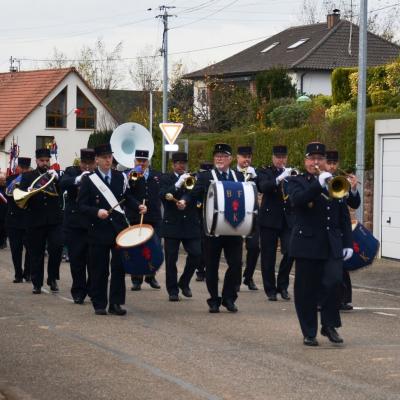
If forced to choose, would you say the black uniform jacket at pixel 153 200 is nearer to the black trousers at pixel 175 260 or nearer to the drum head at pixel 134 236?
the black trousers at pixel 175 260

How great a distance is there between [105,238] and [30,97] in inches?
2396

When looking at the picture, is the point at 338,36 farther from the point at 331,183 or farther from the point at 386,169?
the point at 331,183

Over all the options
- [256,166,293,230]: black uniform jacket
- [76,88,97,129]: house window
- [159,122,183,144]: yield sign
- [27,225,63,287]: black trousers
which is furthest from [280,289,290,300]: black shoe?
[76,88,97,129]: house window

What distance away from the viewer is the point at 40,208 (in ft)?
56.2

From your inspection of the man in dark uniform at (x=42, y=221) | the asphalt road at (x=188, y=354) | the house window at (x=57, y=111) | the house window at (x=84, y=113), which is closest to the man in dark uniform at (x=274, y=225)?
the asphalt road at (x=188, y=354)

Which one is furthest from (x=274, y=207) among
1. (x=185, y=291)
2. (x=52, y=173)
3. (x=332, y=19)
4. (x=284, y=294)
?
(x=332, y=19)

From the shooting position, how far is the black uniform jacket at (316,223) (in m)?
11.8

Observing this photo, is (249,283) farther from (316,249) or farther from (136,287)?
(316,249)

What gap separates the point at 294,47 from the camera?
74.3 meters

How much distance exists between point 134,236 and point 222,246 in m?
1.27

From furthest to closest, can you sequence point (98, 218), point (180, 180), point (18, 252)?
point (18, 252)
point (180, 180)
point (98, 218)

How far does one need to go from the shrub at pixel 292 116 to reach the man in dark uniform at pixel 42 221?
2162cm

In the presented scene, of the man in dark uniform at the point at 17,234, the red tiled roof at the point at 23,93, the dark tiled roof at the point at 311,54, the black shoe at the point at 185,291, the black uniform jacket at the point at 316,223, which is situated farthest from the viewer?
the red tiled roof at the point at 23,93

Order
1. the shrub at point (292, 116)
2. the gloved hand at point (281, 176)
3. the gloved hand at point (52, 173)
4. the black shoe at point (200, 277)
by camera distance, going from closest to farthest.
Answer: the gloved hand at point (281, 176)
the gloved hand at point (52, 173)
the black shoe at point (200, 277)
the shrub at point (292, 116)
